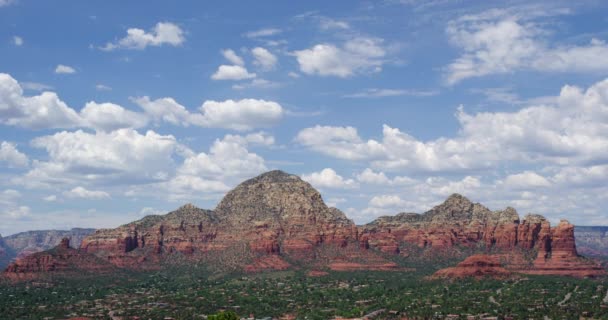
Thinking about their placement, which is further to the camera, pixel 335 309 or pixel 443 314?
pixel 335 309

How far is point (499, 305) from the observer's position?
188000 millimetres

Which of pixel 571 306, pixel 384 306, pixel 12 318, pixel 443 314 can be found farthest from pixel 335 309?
pixel 12 318

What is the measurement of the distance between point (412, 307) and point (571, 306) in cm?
4090

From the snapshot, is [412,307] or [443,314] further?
[412,307]

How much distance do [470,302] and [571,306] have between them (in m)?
26.1

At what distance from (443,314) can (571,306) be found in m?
35.0

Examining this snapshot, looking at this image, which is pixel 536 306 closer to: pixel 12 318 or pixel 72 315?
pixel 72 315

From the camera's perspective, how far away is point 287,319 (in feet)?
608

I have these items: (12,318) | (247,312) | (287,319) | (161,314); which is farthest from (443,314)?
(12,318)

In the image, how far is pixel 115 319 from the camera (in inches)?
7239

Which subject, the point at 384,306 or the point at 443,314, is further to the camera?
the point at 384,306

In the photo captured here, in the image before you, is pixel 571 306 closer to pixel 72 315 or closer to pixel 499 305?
pixel 499 305

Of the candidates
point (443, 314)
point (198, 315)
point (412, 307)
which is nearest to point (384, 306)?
point (412, 307)

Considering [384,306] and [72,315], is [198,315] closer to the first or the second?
[72,315]
